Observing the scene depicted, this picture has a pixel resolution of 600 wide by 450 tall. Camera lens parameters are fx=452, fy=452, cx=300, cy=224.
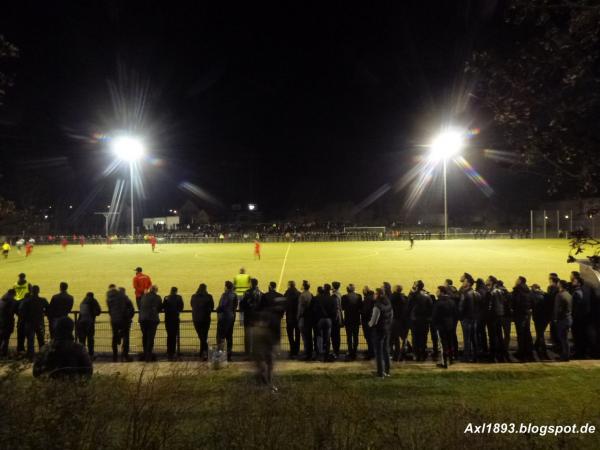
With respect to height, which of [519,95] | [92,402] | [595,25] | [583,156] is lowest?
[92,402]

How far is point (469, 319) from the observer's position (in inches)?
335

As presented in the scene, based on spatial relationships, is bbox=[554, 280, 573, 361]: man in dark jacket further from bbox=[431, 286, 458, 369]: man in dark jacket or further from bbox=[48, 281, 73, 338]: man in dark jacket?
bbox=[48, 281, 73, 338]: man in dark jacket

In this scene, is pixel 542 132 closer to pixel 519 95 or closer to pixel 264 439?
pixel 519 95

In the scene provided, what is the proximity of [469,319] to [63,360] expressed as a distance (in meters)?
6.79

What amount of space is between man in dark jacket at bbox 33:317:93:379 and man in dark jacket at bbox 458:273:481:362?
21.2 feet

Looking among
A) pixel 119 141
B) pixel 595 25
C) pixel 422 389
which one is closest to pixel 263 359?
pixel 422 389

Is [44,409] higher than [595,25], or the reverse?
[595,25]

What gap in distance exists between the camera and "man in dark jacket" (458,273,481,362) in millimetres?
8508

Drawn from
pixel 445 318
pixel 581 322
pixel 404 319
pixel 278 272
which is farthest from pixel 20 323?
pixel 278 272

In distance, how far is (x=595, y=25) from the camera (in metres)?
3.72

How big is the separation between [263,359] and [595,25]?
555 cm

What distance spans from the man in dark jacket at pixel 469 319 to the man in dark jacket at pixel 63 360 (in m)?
6.47

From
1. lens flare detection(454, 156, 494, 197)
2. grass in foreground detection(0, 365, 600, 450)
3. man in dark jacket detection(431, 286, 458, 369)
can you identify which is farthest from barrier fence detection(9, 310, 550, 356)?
lens flare detection(454, 156, 494, 197)

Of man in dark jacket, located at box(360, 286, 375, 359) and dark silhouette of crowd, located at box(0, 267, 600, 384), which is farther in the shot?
man in dark jacket, located at box(360, 286, 375, 359)
